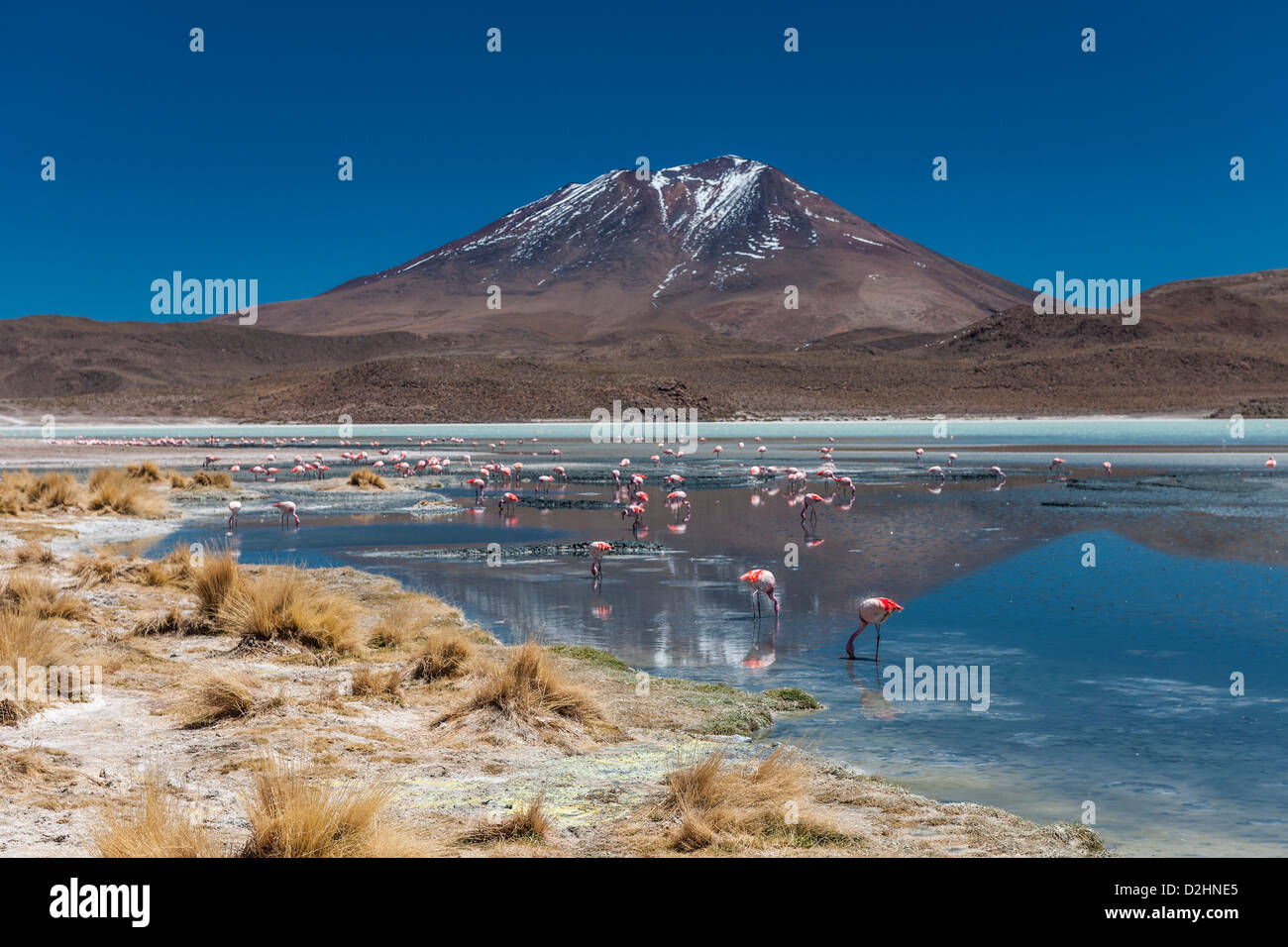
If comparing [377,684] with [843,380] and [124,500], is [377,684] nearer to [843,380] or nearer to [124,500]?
[124,500]

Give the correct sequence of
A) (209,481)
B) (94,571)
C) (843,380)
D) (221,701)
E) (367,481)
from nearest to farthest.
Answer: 1. (221,701)
2. (94,571)
3. (367,481)
4. (209,481)
5. (843,380)

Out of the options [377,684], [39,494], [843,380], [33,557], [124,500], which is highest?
[843,380]

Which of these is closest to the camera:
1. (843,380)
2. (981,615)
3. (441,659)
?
(441,659)

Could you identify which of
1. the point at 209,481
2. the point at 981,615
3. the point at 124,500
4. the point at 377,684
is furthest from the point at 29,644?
the point at 209,481

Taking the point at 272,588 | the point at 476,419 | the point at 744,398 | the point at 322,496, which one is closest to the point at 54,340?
the point at 476,419

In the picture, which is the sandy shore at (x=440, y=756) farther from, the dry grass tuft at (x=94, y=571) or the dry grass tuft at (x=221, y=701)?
the dry grass tuft at (x=94, y=571)

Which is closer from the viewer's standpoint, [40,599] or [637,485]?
[40,599]
